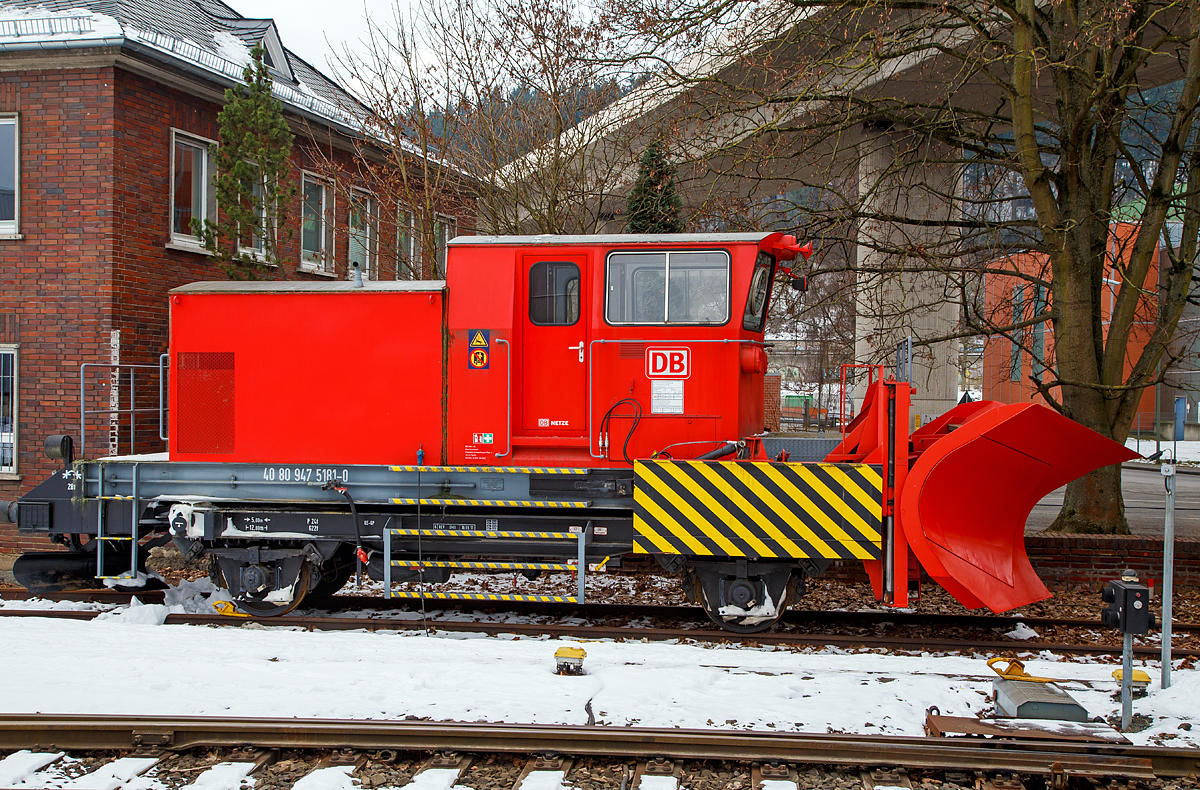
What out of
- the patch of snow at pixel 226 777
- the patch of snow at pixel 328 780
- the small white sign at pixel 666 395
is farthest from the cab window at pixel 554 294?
the patch of snow at pixel 226 777

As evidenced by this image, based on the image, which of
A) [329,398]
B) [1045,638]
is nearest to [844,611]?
[1045,638]

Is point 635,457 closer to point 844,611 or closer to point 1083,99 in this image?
point 844,611

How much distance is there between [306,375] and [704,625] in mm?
4149

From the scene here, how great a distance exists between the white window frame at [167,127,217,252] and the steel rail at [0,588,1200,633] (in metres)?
5.16

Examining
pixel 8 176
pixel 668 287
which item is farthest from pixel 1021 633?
pixel 8 176

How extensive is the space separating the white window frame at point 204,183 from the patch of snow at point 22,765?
8.34 metres

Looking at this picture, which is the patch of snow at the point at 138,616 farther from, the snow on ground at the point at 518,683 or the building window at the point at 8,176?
the building window at the point at 8,176

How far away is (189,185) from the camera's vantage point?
1215 centimetres

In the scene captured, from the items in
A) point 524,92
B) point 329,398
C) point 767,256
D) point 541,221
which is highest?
point 524,92

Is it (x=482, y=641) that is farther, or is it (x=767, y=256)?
(x=767, y=256)

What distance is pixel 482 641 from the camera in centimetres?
647

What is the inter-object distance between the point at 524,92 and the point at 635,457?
336 inches

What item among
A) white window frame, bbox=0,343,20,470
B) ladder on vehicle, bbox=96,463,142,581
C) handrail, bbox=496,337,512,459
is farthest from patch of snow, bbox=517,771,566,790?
white window frame, bbox=0,343,20,470

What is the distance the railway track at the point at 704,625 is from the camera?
22.1ft
